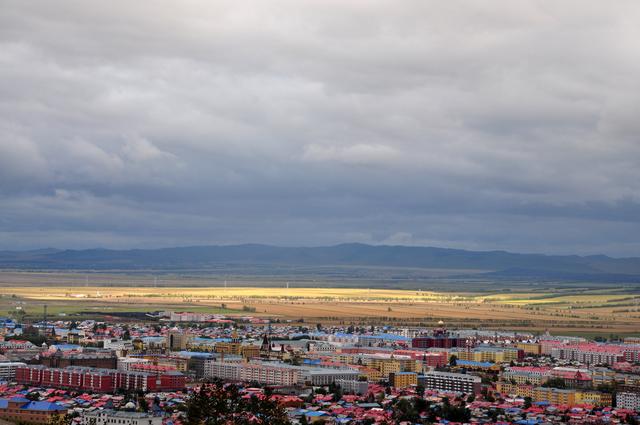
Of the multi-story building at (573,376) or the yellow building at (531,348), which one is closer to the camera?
the multi-story building at (573,376)

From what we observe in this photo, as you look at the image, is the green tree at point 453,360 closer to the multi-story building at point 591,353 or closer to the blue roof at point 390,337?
the multi-story building at point 591,353

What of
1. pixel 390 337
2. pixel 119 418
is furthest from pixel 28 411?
pixel 390 337

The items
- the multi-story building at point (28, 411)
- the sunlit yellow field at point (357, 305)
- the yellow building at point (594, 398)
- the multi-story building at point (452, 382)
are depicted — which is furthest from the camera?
the sunlit yellow field at point (357, 305)

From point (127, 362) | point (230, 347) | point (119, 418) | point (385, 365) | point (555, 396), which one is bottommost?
point (555, 396)

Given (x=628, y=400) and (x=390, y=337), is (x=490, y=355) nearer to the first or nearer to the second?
(x=390, y=337)

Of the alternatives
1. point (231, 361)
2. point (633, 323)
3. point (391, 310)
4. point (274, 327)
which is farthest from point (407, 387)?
point (391, 310)

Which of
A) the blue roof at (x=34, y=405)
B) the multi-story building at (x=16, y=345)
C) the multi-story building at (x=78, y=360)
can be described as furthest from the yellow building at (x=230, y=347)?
the blue roof at (x=34, y=405)
